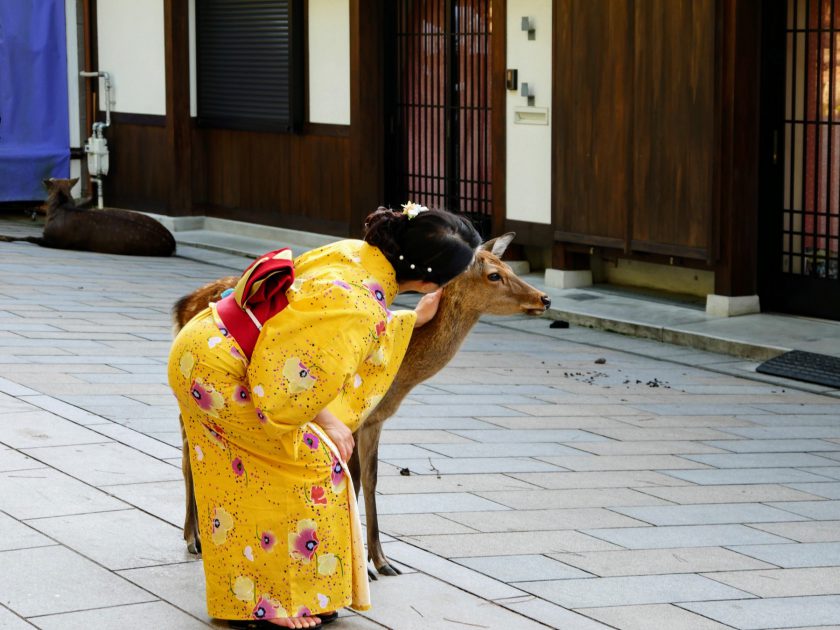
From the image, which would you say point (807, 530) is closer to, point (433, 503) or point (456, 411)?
point (433, 503)

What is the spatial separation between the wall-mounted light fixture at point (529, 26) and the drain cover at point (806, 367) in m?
4.15

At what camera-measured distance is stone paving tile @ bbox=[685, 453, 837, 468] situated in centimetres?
754

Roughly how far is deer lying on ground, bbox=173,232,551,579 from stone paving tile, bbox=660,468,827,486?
198 centimetres

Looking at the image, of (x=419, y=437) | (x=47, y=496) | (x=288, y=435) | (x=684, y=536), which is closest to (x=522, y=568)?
(x=684, y=536)

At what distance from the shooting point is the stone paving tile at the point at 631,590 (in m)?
5.21

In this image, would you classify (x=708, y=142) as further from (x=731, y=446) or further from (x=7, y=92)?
(x=7, y=92)

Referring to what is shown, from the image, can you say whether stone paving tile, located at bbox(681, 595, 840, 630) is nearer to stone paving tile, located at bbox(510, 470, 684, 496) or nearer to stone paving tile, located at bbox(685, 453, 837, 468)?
stone paving tile, located at bbox(510, 470, 684, 496)

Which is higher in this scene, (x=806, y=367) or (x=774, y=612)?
(x=806, y=367)

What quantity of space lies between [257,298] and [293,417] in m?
0.40

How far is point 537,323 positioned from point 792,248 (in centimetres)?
213

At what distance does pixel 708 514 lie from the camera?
21.4ft

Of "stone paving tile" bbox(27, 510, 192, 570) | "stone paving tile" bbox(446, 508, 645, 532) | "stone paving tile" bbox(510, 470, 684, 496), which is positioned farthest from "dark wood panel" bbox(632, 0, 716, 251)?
"stone paving tile" bbox(27, 510, 192, 570)

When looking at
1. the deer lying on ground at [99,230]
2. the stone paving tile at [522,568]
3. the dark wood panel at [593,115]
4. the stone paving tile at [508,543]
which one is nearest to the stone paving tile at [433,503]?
the stone paving tile at [508,543]

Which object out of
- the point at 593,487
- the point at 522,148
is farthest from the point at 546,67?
the point at 593,487
